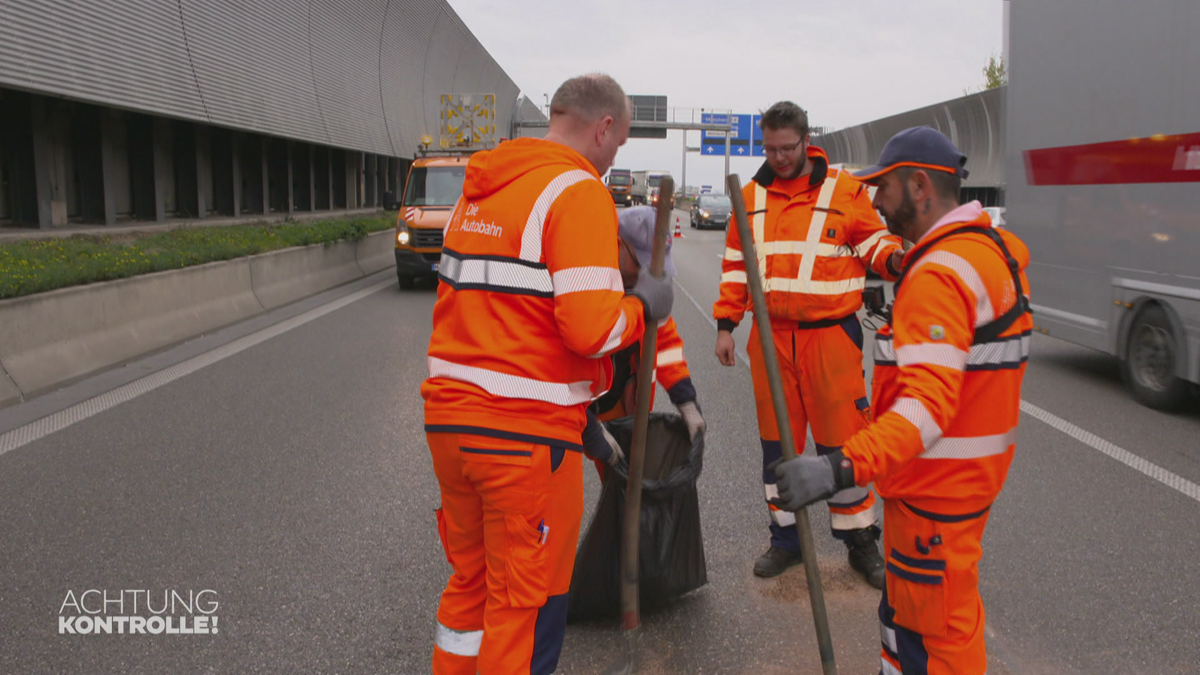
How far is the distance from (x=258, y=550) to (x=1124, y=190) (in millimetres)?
7222

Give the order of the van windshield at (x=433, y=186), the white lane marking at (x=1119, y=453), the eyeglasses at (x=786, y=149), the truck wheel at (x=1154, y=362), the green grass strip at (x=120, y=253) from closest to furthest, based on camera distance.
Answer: the eyeglasses at (x=786, y=149)
the white lane marking at (x=1119, y=453)
the truck wheel at (x=1154, y=362)
the green grass strip at (x=120, y=253)
the van windshield at (x=433, y=186)

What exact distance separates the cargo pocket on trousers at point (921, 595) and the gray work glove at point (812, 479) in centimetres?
39

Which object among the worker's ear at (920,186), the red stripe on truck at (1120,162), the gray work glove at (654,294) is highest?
the red stripe on truck at (1120,162)

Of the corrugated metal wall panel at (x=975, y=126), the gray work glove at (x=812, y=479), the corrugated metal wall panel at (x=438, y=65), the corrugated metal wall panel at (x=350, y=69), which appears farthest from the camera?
the corrugated metal wall panel at (x=438, y=65)

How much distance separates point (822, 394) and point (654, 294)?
5.42 ft

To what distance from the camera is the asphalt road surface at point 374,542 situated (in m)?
3.90

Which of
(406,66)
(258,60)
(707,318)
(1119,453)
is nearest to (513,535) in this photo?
(1119,453)

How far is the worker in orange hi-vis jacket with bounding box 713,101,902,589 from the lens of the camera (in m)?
4.39

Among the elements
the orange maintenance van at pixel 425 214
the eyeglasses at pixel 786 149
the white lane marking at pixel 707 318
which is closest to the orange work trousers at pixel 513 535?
the eyeglasses at pixel 786 149

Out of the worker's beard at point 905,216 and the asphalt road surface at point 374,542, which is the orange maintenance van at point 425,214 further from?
the worker's beard at point 905,216

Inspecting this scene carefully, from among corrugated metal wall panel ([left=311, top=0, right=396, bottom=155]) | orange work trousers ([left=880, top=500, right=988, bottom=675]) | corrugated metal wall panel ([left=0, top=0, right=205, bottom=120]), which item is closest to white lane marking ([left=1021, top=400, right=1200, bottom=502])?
orange work trousers ([left=880, top=500, right=988, bottom=675])

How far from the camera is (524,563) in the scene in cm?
272

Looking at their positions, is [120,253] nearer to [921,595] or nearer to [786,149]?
[786,149]

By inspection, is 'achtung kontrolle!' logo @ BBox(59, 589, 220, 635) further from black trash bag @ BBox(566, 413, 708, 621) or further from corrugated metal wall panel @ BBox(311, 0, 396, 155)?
corrugated metal wall panel @ BBox(311, 0, 396, 155)
